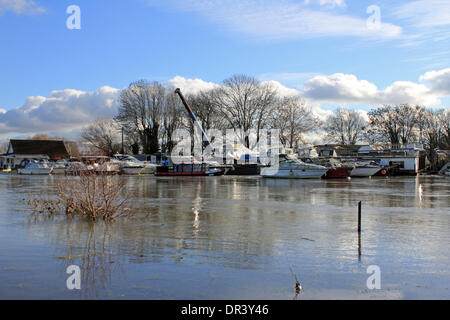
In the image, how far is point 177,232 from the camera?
39.8ft

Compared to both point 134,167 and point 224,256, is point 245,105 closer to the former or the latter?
point 134,167

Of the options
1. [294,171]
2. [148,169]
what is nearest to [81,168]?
[294,171]

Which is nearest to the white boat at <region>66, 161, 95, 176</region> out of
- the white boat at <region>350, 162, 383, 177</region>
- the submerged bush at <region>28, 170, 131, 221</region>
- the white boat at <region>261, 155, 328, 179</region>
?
the submerged bush at <region>28, 170, 131, 221</region>

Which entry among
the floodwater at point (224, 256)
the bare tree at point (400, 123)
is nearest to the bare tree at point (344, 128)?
the bare tree at point (400, 123)

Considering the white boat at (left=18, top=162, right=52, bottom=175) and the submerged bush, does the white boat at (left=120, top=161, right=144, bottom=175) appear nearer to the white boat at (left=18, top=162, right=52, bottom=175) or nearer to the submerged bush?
the white boat at (left=18, top=162, right=52, bottom=175)

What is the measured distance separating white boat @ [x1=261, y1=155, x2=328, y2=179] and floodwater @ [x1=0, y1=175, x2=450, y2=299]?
32.4 meters

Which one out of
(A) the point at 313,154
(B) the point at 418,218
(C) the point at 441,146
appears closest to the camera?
(B) the point at 418,218

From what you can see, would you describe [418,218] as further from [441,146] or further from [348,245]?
[441,146]

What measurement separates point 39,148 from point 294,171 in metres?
57.0

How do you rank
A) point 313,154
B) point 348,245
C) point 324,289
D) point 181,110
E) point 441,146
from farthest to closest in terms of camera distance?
point 441,146
point 181,110
point 313,154
point 348,245
point 324,289

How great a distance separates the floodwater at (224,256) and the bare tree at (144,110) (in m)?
63.5

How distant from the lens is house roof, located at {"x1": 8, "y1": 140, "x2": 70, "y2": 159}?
8394 cm

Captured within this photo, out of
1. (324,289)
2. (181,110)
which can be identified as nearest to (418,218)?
(324,289)
